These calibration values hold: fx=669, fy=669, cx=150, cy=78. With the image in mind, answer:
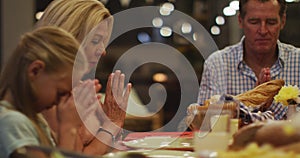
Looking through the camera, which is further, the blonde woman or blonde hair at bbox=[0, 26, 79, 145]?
the blonde woman

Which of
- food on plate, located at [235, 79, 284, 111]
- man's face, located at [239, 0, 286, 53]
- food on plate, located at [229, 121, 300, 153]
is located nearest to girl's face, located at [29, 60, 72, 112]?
food on plate, located at [229, 121, 300, 153]

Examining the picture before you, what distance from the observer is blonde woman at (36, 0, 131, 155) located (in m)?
2.34

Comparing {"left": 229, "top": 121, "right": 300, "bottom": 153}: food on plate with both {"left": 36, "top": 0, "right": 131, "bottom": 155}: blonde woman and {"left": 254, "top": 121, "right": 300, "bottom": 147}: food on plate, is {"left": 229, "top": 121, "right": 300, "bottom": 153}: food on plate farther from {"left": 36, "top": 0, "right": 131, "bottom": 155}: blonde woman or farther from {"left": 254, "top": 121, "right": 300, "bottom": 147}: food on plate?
{"left": 36, "top": 0, "right": 131, "bottom": 155}: blonde woman

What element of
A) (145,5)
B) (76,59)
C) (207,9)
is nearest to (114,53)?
(145,5)

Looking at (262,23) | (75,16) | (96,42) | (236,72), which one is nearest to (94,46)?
(96,42)

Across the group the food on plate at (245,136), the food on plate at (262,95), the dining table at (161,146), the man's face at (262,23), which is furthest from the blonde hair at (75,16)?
the man's face at (262,23)

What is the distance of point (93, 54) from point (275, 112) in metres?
1.09

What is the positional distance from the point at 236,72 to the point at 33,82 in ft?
8.00

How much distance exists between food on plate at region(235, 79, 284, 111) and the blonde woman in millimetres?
556

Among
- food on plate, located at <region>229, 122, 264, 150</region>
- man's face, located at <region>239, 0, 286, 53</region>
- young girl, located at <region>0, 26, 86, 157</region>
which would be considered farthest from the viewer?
man's face, located at <region>239, 0, 286, 53</region>

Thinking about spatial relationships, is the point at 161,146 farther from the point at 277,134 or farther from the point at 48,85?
the point at 277,134

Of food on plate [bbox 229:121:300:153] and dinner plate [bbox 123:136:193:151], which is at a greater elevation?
food on plate [bbox 229:121:300:153]

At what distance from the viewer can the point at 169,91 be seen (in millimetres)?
7004

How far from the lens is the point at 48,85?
167 centimetres
